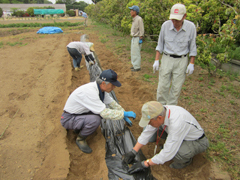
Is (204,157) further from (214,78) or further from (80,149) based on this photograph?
(214,78)

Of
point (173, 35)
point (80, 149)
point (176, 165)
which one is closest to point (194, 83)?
point (173, 35)

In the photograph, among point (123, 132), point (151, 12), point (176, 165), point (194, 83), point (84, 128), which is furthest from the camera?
point (151, 12)

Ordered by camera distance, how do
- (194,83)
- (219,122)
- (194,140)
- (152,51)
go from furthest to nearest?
(152,51), (194,83), (219,122), (194,140)

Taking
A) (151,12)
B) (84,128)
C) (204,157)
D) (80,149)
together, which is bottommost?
(80,149)

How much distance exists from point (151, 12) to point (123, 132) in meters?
4.31

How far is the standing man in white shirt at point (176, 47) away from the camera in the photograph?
2432 millimetres

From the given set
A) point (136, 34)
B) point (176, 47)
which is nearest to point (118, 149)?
point (176, 47)

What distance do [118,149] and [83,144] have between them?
20.1 inches

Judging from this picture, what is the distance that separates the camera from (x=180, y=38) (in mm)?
2490

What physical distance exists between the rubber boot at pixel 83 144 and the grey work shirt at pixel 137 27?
3.48m

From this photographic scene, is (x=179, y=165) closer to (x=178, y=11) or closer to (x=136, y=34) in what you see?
(x=178, y=11)

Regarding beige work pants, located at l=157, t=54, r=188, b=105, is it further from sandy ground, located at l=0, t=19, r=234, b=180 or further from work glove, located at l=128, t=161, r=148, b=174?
work glove, located at l=128, t=161, r=148, b=174

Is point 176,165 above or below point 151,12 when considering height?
below

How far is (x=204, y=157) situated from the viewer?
7.16ft
